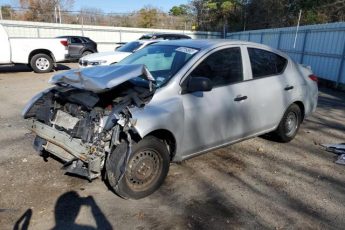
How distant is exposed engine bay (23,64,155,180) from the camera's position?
3543 millimetres

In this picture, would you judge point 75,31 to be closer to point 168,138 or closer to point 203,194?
point 168,138

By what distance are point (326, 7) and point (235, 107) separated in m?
23.6

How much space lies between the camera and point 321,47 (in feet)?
42.6

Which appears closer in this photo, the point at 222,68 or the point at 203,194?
the point at 203,194

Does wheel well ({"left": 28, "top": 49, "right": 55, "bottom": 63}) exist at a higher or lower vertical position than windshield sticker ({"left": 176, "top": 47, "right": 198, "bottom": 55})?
lower

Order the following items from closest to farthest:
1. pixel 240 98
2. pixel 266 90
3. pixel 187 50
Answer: pixel 187 50 < pixel 240 98 < pixel 266 90

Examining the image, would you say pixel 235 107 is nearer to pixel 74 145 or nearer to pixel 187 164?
pixel 187 164

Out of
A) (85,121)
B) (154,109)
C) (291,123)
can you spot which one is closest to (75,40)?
(291,123)

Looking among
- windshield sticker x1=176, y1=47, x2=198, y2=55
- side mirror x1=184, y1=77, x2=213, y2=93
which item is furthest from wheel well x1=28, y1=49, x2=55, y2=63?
side mirror x1=184, y1=77, x2=213, y2=93

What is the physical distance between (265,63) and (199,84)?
174cm

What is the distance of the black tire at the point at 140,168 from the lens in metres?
3.57

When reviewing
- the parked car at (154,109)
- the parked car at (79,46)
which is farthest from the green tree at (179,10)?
the parked car at (154,109)

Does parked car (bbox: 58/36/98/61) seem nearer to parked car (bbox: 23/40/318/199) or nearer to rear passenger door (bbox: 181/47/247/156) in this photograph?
parked car (bbox: 23/40/318/199)

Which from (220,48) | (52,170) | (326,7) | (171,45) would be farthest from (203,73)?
(326,7)
